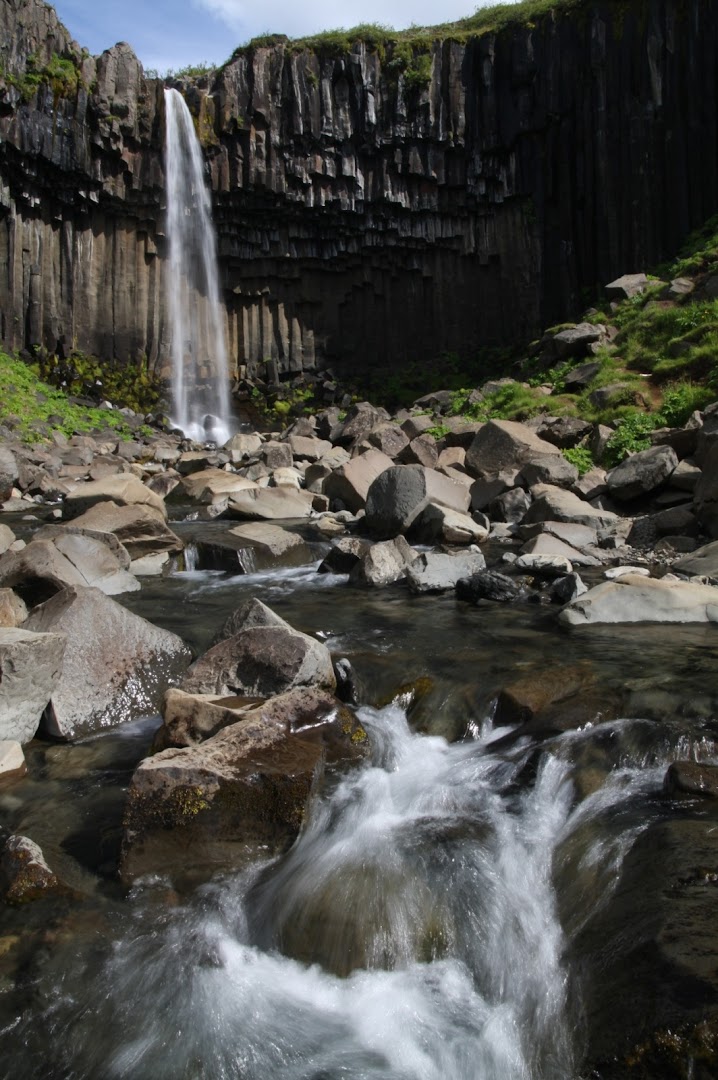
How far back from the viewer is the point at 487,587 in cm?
750

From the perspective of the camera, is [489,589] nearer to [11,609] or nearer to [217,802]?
[11,609]

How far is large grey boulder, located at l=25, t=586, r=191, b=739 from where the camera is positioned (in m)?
4.93

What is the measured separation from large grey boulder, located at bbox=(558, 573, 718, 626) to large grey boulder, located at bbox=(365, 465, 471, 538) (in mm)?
4005

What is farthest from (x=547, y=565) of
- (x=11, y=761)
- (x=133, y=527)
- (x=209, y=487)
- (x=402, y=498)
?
(x=209, y=487)

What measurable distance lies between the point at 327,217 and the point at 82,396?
10.8 m

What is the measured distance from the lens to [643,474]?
10531 mm

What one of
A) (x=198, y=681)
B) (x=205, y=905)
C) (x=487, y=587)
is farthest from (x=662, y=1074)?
(x=487, y=587)

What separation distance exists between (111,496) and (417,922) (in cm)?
838

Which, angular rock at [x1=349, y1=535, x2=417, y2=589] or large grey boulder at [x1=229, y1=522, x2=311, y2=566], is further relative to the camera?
large grey boulder at [x1=229, y1=522, x2=311, y2=566]

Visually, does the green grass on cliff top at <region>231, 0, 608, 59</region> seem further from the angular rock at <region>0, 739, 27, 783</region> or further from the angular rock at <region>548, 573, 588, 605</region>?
the angular rock at <region>0, 739, 27, 783</region>

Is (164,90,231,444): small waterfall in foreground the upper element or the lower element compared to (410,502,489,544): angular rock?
upper

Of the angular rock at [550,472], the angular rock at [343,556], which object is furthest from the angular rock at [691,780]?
the angular rock at [550,472]

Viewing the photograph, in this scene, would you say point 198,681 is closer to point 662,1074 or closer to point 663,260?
point 662,1074

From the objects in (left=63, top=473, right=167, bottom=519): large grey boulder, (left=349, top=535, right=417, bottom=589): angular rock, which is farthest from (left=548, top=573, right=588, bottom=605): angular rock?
(left=63, top=473, right=167, bottom=519): large grey boulder
